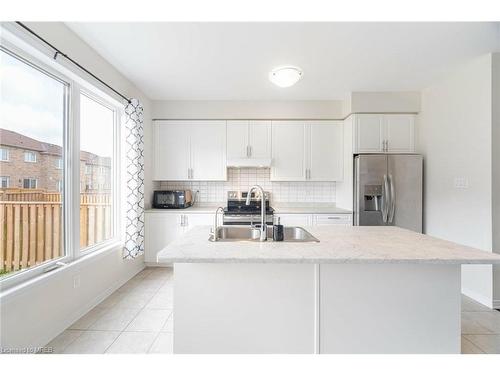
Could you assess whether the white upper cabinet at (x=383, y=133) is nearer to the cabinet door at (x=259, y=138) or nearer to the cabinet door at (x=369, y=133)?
the cabinet door at (x=369, y=133)

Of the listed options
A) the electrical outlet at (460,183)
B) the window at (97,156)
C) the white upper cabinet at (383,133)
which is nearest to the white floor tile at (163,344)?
the window at (97,156)

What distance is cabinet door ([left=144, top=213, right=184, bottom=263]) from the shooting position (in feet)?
12.4

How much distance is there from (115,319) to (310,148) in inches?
128

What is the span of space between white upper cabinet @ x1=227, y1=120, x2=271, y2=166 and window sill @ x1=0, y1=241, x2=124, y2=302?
7.07 ft

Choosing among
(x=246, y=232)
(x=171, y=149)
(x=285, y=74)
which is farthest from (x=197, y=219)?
(x=285, y=74)

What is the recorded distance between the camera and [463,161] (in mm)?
2924

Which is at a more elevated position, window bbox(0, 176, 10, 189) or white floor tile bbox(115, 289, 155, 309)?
window bbox(0, 176, 10, 189)

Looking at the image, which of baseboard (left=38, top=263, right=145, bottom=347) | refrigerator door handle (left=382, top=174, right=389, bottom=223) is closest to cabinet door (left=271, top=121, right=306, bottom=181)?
refrigerator door handle (left=382, top=174, right=389, bottom=223)

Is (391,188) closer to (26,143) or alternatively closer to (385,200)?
(385,200)

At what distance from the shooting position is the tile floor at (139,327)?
1976mm

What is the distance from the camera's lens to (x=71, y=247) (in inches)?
94.0

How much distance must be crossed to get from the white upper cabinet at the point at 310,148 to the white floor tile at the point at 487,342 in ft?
7.79

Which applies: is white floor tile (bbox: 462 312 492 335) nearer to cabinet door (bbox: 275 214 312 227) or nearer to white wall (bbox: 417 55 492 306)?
white wall (bbox: 417 55 492 306)
